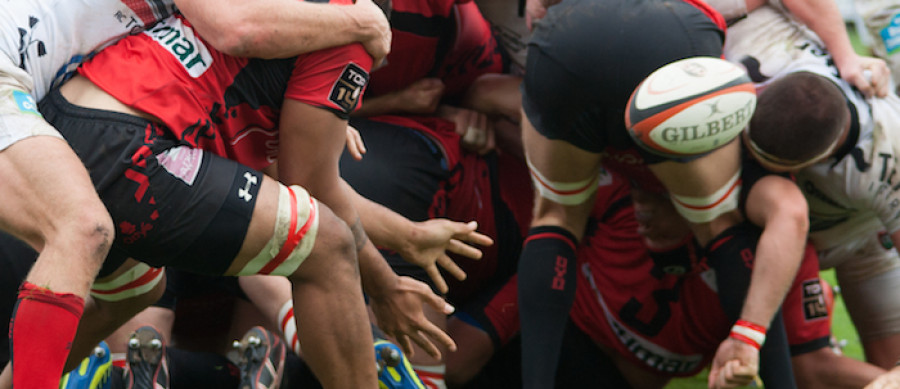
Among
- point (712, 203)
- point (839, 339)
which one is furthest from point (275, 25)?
point (839, 339)

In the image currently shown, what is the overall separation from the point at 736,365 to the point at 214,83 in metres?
1.41

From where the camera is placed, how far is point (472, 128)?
10.5ft

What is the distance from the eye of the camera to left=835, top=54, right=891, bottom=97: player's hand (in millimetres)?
2645

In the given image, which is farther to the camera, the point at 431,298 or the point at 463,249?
the point at 463,249

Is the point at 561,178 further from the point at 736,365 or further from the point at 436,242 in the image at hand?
the point at 736,365

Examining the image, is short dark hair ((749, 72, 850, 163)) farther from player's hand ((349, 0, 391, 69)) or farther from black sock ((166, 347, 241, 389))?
black sock ((166, 347, 241, 389))

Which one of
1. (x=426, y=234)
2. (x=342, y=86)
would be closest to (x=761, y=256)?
(x=426, y=234)

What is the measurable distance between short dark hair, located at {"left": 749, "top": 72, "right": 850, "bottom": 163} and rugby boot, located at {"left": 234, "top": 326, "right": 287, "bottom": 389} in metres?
1.35

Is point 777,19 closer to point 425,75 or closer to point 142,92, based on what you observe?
point 425,75

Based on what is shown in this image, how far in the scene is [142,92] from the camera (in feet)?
6.01

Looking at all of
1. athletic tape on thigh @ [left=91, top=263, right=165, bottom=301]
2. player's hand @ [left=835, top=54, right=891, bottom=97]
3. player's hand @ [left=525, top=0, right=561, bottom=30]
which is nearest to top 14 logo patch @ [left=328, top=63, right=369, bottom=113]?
athletic tape on thigh @ [left=91, top=263, right=165, bottom=301]

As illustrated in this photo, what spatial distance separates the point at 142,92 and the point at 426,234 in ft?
2.69

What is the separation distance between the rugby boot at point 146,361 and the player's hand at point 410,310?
0.53 m

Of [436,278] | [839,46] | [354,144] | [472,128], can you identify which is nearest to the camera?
[436,278]
